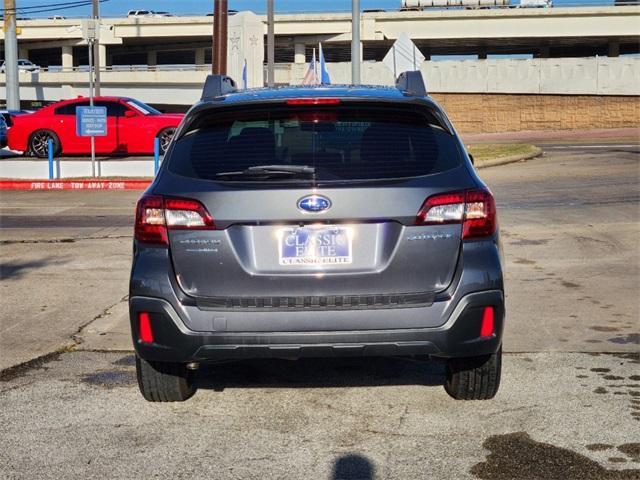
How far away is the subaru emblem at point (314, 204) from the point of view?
4.85 m

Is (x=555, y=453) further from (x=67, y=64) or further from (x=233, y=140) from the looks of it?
(x=67, y=64)

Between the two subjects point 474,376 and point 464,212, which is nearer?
point 464,212

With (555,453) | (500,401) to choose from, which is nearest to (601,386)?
(500,401)

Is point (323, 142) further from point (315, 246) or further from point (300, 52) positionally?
point (300, 52)

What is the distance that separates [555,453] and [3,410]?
303 cm

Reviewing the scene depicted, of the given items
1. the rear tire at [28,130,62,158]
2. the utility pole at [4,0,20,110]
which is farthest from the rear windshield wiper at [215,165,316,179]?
the utility pole at [4,0,20,110]

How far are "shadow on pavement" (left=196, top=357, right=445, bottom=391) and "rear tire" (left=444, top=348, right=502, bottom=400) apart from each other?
452 mm

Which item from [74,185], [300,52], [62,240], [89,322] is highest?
[300,52]

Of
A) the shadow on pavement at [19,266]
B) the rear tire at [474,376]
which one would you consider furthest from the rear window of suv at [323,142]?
the shadow on pavement at [19,266]

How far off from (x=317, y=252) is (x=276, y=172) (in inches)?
17.9

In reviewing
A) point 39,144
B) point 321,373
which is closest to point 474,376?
point 321,373

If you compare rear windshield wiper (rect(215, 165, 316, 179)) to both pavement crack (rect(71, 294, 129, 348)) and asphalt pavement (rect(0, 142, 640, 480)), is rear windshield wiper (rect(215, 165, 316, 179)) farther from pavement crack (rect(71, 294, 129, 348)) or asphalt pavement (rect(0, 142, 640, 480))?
pavement crack (rect(71, 294, 129, 348))

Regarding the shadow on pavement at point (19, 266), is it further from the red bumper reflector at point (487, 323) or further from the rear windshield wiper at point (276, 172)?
the red bumper reflector at point (487, 323)

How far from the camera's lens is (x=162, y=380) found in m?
5.58
